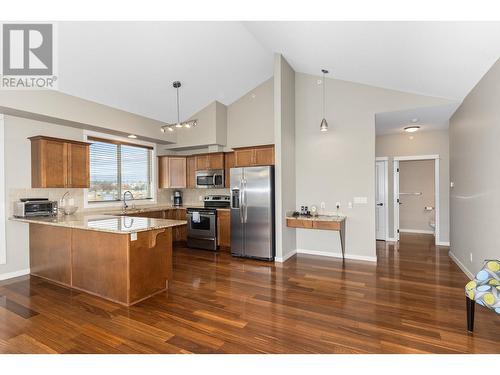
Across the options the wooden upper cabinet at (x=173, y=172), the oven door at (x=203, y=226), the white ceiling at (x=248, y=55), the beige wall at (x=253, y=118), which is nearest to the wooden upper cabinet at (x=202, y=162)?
the wooden upper cabinet at (x=173, y=172)

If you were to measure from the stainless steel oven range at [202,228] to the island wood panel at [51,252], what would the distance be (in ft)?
8.27

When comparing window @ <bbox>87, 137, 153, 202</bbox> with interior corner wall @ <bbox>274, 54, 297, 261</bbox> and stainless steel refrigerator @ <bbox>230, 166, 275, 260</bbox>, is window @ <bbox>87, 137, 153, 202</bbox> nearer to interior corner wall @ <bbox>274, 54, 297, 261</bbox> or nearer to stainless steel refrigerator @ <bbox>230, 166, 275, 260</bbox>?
stainless steel refrigerator @ <bbox>230, 166, 275, 260</bbox>

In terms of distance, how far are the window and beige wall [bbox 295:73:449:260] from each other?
12.3 ft

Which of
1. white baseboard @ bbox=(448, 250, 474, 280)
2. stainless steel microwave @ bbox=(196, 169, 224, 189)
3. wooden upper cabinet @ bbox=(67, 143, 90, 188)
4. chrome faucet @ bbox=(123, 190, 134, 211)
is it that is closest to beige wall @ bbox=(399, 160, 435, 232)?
white baseboard @ bbox=(448, 250, 474, 280)

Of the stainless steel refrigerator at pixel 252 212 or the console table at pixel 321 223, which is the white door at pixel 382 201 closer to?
the console table at pixel 321 223

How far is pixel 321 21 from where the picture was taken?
311 cm

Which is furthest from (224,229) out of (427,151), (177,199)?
(427,151)

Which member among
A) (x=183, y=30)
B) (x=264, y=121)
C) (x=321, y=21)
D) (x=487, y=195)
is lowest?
(x=487, y=195)

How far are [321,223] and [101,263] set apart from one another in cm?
350

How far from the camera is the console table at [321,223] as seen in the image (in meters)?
4.57
